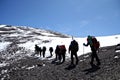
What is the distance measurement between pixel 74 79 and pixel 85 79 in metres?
1.03

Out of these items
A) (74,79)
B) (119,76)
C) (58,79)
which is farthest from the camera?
(58,79)

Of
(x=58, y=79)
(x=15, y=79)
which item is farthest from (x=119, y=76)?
(x=15, y=79)

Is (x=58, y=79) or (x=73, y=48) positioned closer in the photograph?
(x=58, y=79)

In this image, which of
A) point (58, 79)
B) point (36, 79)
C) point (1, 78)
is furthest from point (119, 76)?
point (1, 78)

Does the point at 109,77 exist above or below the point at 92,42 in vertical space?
below

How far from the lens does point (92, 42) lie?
17641mm

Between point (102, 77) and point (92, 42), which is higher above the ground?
point (92, 42)

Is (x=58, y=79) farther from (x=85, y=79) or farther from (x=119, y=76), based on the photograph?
(x=119, y=76)

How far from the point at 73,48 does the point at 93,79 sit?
7.99m

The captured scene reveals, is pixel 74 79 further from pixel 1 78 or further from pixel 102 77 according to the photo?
pixel 1 78

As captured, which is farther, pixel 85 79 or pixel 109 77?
pixel 85 79

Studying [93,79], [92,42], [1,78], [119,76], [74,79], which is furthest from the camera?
[1,78]

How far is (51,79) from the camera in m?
17.1

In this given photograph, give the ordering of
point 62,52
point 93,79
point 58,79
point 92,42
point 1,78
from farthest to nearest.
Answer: point 62,52 → point 1,78 → point 92,42 → point 58,79 → point 93,79
